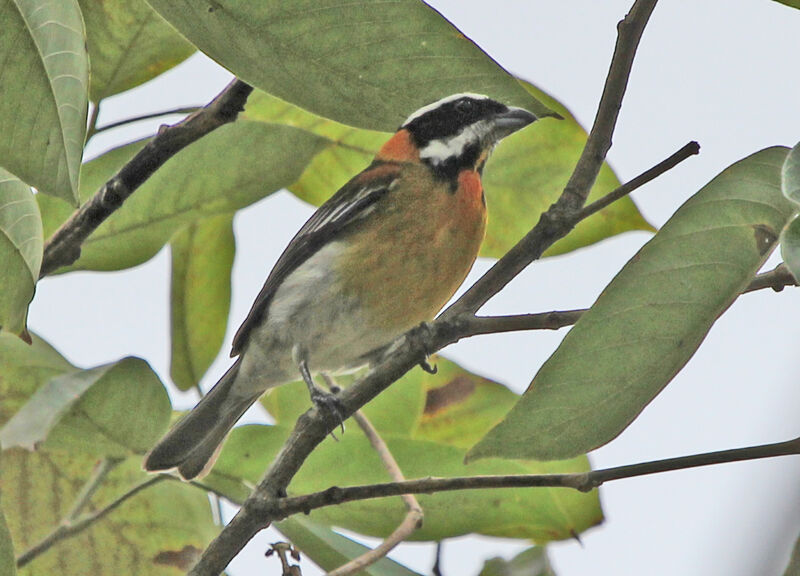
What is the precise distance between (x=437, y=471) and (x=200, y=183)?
28.5 inches

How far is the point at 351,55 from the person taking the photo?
1.46 metres

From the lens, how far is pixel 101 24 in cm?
197

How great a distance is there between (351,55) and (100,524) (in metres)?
1.13

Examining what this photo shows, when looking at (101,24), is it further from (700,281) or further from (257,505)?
(700,281)

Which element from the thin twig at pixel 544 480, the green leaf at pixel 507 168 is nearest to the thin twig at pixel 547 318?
the thin twig at pixel 544 480

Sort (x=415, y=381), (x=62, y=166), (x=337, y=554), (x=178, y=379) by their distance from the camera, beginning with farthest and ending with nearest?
(x=178, y=379) < (x=415, y=381) < (x=337, y=554) < (x=62, y=166)

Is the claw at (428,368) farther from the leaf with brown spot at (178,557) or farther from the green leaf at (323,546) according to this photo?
the leaf with brown spot at (178,557)

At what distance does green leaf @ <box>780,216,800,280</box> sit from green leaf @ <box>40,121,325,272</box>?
111cm

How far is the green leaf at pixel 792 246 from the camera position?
100 centimetres

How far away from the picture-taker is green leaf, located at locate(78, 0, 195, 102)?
195 cm

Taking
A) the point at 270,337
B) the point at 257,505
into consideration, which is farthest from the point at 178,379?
the point at 257,505

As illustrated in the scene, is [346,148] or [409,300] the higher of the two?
[346,148]

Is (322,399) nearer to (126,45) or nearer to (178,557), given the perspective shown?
(178,557)

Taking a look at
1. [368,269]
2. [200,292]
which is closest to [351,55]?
[200,292]
